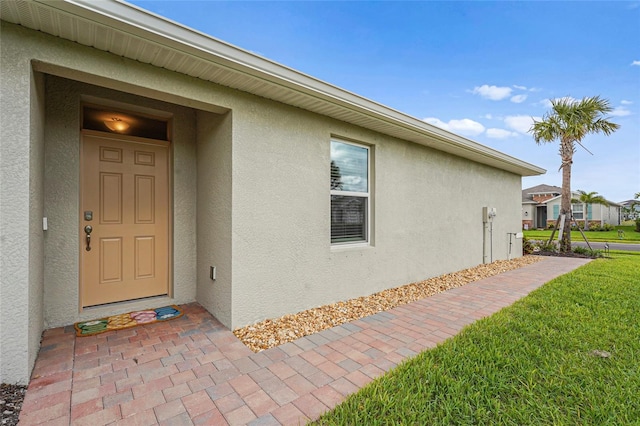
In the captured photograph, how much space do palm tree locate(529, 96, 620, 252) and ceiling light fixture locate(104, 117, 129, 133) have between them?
14.0 meters

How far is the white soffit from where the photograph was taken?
213 centimetres

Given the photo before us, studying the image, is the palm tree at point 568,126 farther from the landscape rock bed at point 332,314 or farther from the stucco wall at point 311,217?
the landscape rock bed at point 332,314

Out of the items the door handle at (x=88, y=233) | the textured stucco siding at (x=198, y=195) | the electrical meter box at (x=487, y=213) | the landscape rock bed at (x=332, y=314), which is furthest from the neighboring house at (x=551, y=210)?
the door handle at (x=88, y=233)

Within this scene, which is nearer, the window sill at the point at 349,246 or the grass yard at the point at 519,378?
the grass yard at the point at 519,378

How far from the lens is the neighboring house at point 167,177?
2.25 m

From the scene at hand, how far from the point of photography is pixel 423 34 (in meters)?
9.00

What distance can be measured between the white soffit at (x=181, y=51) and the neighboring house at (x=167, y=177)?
0.01 m

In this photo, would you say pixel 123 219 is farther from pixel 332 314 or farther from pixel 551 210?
pixel 551 210

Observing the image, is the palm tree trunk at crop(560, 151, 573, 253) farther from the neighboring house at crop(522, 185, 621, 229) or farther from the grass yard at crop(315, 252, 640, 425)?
the neighboring house at crop(522, 185, 621, 229)

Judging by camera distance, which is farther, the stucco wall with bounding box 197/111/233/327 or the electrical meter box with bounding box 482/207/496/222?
the electrical meter box with bounding box 482/207/496/222

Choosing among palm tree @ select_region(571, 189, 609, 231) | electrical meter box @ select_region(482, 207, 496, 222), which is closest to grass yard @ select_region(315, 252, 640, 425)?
electrical meter box @ select_region(482, 207, 496, 222)

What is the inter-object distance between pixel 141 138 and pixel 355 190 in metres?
3.27

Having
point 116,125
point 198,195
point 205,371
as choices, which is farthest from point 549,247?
point 116,125

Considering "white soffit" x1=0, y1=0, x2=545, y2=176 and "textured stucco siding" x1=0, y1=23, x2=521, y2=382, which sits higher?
"white soffit" x1=0, y1=0, x2=545, y2=176
